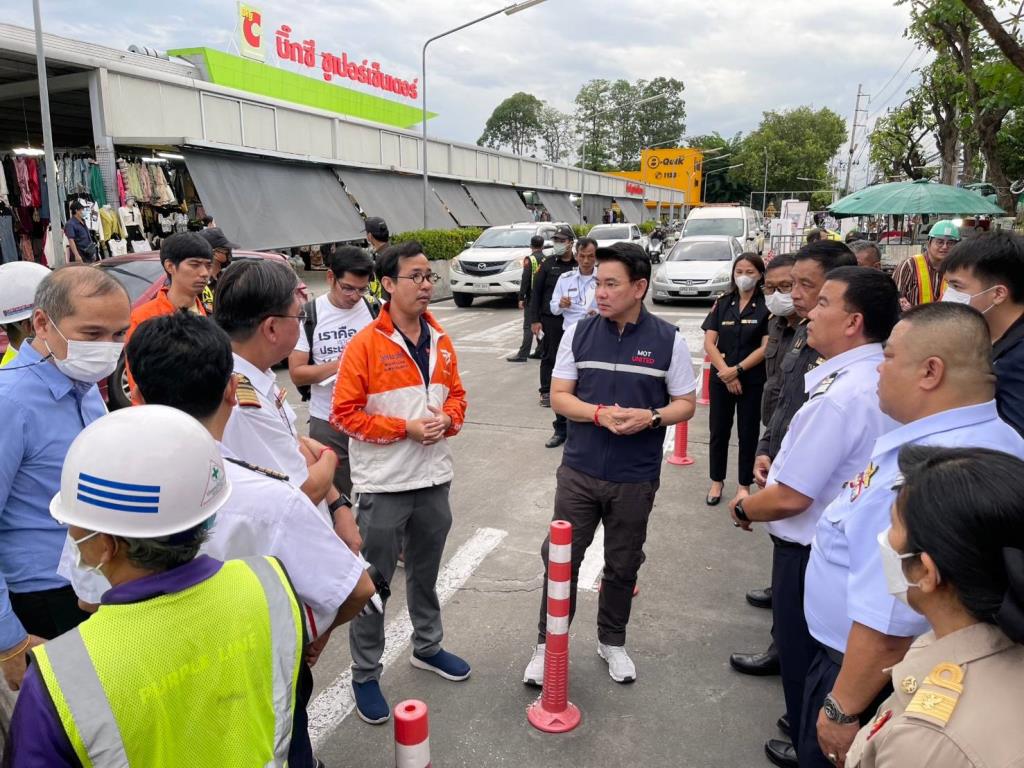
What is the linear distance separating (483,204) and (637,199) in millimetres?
22622

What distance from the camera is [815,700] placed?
6.82 ft

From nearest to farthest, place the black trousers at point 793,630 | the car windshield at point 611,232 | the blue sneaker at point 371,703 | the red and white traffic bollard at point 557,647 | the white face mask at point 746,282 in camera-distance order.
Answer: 1. the black trousers at point 793,630
2. the red and white traffic bollard at point 557,647
3. the blue sneaker at point 371,703
4. the white face mask at point 746,282
5. the car windshield at point 611,232

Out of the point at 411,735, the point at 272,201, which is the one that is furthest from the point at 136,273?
the point at 272,201

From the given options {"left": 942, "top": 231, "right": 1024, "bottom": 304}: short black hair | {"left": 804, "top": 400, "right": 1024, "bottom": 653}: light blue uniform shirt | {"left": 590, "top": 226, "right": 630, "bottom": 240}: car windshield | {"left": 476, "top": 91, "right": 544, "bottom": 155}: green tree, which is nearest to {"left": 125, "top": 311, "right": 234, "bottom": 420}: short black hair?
{"left": 804, "top": 400, "right": 1024, "bottom": 653}: light blue uniform shirt

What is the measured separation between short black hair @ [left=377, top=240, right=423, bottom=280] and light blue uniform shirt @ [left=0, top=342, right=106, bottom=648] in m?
1.48

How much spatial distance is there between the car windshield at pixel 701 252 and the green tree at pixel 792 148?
A: 6486 centimetres

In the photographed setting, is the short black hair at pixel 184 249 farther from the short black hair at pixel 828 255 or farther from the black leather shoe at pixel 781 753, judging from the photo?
the black leather shoe at pixel 781 753

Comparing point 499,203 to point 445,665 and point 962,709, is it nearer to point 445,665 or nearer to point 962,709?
point 445,665

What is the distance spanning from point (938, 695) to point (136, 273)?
26.1 ft

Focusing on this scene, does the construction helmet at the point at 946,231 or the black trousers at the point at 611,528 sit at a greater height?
the construction helmet at the point at 946,231

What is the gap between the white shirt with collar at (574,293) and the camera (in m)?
7.40

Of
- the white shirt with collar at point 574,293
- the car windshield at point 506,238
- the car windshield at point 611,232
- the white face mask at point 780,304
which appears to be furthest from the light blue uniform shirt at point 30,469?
the car windshield at point 611,232

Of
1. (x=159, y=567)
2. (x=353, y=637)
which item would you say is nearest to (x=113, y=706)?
(x=159, y=567)

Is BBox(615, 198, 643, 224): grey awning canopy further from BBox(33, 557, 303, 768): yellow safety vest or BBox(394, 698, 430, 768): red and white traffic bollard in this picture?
BBox(33, 557, 303, 768): yellow safety vest
